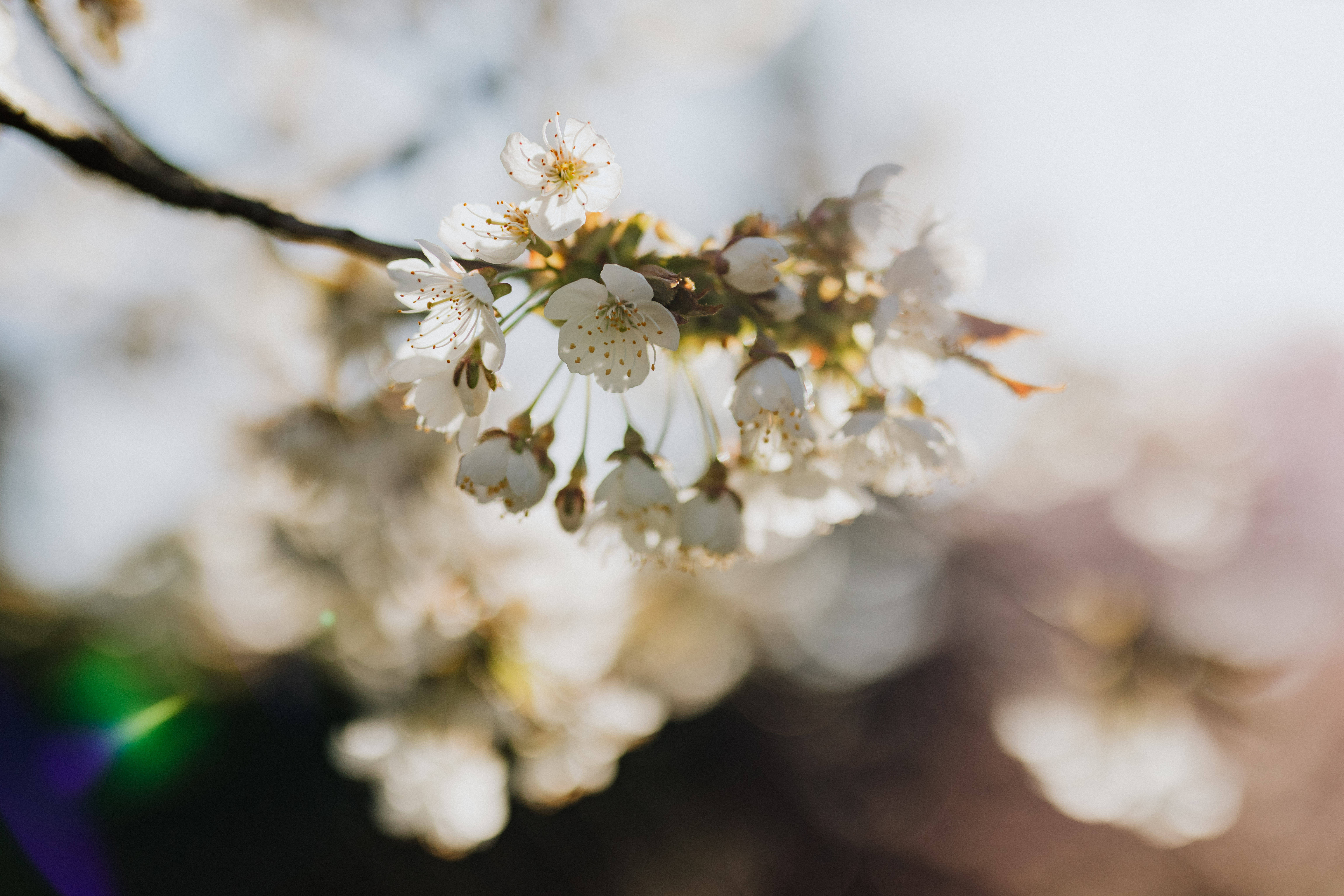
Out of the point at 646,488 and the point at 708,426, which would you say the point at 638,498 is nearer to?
the point at 646,488

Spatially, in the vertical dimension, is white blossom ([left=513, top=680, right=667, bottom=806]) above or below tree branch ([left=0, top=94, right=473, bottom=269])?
below

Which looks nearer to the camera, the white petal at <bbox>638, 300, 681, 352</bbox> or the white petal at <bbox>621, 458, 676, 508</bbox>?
the white petal at <bbox>638, 300, 681, 352</bbox>

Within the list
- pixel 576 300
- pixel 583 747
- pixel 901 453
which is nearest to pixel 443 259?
pixel 576 300

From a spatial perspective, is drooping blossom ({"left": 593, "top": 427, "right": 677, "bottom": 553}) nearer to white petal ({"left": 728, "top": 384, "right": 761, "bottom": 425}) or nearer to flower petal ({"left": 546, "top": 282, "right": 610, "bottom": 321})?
white petal ({"left": 728, "top": 384, "right": 761, "bottom": 425})

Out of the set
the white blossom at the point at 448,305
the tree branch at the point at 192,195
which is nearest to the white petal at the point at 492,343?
the white blossom at the point at 448,305

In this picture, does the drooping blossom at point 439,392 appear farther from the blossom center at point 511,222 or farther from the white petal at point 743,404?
the white petal at point 743,404

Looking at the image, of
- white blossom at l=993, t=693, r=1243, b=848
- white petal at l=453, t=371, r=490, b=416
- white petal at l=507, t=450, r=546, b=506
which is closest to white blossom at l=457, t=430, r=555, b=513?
white petal at l=507, t=450, r=546, b=506
